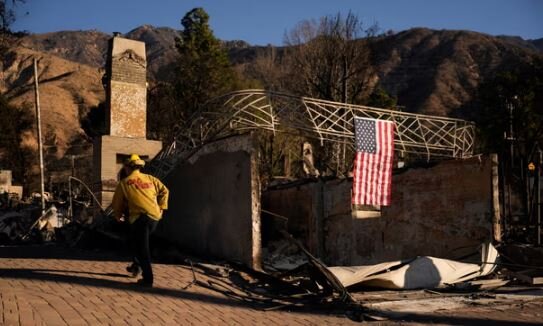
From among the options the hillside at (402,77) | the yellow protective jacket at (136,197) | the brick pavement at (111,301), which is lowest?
the brick pavement at (111,301)

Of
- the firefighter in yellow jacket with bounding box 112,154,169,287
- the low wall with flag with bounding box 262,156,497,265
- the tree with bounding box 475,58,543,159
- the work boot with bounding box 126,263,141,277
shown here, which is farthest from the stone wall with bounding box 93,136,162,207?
the tree with bounding box 475,58,543,159

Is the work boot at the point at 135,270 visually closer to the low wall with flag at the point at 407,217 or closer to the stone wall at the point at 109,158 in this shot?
the low wall with flag at the point at 407,217

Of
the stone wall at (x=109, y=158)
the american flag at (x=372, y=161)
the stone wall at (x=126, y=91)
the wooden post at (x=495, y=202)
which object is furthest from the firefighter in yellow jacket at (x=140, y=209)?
the stone wall at (x=126, y=91)

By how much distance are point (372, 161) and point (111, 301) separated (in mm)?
7991

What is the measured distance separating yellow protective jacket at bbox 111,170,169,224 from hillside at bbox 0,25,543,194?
35773mm

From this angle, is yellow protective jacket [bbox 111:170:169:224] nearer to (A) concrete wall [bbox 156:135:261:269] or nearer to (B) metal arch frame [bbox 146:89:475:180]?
(A) concrete wall [bbox 156:135:261:269]

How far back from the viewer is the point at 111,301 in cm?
668

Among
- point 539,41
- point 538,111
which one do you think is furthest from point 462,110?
point 539,41

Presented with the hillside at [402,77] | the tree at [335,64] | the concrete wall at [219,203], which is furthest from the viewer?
the hillside at [402,77]

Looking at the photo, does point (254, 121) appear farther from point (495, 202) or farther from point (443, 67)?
point (443, 67)

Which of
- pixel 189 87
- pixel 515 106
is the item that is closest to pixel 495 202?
pixel 515 106

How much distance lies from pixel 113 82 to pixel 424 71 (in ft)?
272

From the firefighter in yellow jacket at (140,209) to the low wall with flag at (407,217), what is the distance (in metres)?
6.86

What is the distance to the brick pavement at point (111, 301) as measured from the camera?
19.4ft
